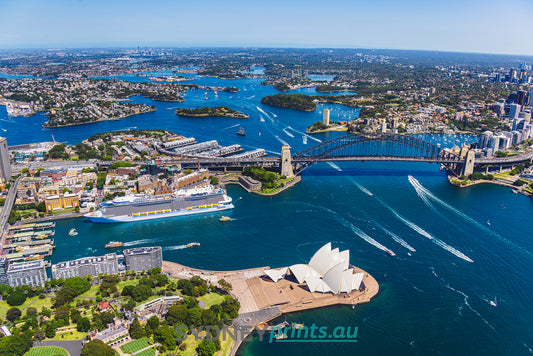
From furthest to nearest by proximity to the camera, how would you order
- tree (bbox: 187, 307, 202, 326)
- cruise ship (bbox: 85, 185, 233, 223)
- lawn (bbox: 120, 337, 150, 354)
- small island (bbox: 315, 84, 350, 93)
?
1. small island (bbox: 315, 84, 350, 93)
2. cruise ship (bbox: 85, 185, 233, 223)
3. tree (bbox: 187, 307, 202, 326)
4. lawn (bbox: 120, 337, 150, 354)

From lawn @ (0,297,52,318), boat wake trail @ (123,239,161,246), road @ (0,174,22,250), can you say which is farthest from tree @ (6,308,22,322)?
road @ (0,174,22,250)

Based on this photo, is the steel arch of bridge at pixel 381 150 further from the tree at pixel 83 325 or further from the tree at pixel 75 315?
the tree at pixel 83 325

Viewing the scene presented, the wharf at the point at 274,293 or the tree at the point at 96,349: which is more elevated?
the tree at the point at 96,349

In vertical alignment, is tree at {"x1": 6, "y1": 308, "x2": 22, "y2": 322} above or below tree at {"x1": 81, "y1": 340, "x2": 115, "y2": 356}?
below

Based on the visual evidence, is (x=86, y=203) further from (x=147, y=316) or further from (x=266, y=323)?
(x=266, y=323)

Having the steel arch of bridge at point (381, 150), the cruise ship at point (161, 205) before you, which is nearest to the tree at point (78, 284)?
the cruise ship at point (161, 205)

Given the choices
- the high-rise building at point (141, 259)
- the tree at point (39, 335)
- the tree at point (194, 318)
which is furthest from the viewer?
the high-rise building at point (141, 259)

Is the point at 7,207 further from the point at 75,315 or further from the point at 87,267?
the point at 75,315

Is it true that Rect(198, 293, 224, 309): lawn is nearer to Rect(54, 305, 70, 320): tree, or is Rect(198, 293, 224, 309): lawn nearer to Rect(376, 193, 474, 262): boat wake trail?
Rect(54, 305, 70, 320): tree
